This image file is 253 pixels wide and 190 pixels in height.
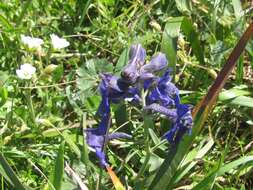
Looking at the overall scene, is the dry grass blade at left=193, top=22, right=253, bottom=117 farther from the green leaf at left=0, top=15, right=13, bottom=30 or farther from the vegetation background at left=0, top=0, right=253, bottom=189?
the green leaf at left=0, top=15, right=13, bottom=30

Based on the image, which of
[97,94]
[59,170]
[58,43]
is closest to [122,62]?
[97,94]

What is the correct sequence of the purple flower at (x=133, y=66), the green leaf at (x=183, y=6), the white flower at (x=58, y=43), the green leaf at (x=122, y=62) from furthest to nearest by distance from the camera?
the green leaf at (x=183, y=6) → the white flower at (x=58, y=43) → the green leaf at (x=122, y=62) → the purple flower at (x=133, y=66)

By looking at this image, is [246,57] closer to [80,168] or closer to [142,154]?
[142,154]

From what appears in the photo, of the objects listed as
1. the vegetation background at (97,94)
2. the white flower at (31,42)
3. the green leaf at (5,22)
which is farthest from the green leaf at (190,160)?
the green leaf at (5,22)

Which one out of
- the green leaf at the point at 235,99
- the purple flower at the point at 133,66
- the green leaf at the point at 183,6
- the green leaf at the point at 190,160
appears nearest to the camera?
the purple flower at the point at 133,66

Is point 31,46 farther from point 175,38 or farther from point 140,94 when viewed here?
point 140,94

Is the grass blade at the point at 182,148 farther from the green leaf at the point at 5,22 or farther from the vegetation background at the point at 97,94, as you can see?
the green leaf at the point at 5,22

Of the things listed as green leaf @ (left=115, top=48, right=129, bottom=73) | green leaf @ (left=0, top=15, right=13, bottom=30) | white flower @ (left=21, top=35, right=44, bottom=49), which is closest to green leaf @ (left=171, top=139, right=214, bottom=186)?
green leaf @ (left=115, top=48, right=129, bottom=73)
